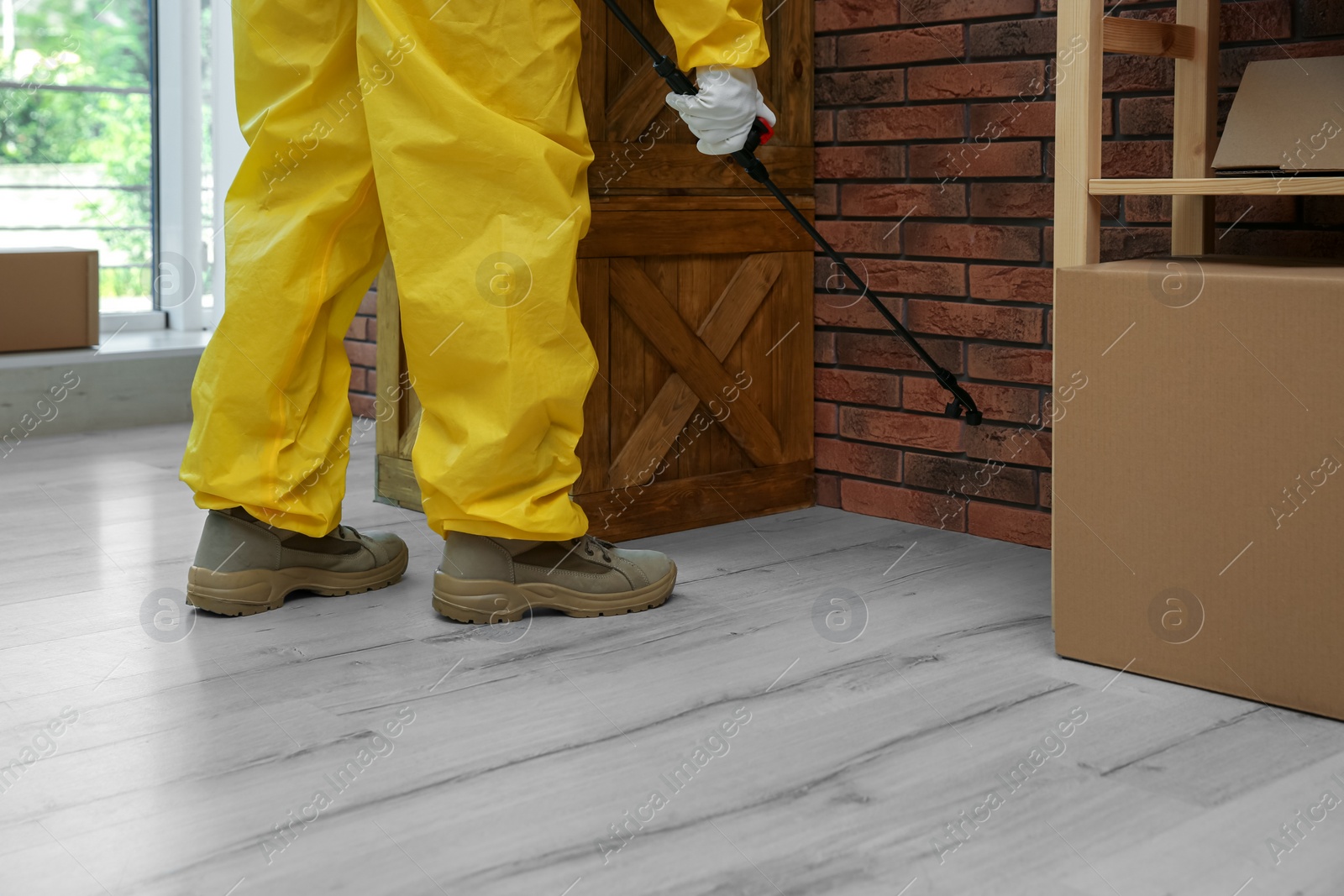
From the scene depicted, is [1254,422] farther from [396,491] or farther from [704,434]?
[396,491]

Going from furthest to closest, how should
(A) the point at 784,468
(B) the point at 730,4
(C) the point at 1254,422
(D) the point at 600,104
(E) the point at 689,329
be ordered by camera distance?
(A) the point at 784,468, (E) the point at 689,329, (D) the point at 600,104, (B) the point at 730,4, (C) the point at 1254,422

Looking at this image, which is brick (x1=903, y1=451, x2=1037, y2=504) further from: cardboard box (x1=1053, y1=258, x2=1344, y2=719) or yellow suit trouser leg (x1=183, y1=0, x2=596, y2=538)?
yellow suit trouser leg (x1=183, y1=0, x2=596, y2=538)

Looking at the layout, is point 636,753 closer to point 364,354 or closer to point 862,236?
point 862,236

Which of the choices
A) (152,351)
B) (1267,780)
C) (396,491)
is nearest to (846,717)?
(1267,780)

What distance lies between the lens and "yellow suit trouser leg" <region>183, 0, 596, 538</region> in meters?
1.51

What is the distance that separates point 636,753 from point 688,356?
105 cm

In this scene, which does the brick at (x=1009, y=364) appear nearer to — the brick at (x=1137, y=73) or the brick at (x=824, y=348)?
the brick at (x=824, y=348)

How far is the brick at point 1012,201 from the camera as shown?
2053mm

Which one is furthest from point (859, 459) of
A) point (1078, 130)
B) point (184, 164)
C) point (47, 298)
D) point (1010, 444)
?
point (184, 164)

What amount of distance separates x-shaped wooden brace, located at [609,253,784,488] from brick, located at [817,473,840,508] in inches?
5.6

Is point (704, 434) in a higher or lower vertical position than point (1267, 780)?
higher

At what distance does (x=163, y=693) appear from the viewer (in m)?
1.42

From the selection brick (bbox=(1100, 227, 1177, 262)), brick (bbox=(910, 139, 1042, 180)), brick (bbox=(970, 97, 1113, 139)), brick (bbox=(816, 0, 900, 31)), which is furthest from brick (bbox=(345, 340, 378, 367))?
brick (bbox=(1100, 227, 1177, 262))

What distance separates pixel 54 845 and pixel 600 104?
1.36 m
